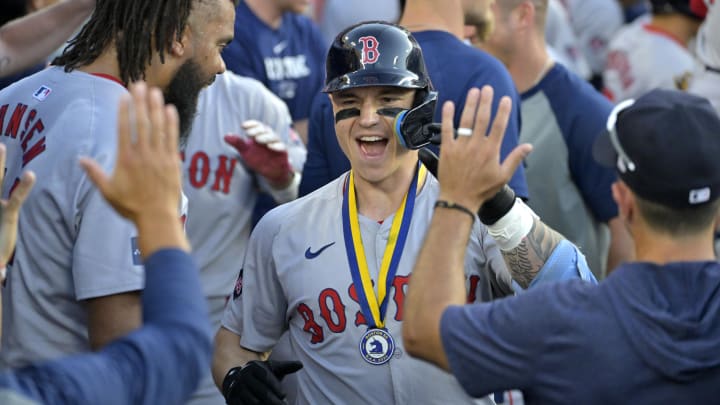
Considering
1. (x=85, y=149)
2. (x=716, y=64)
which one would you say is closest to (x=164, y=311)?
(x=85, y=149)

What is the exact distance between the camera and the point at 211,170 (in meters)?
5.38

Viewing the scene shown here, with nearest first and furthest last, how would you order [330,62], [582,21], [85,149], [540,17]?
[85,149] < [330,62] < [540,17] < [582,21]

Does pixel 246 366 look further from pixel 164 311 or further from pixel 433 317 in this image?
pixel 164 311

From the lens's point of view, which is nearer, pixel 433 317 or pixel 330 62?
pixel 433 317

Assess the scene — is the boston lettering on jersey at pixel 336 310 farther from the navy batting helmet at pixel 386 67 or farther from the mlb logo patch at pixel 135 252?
the mlb logo patch at pixel 135 252

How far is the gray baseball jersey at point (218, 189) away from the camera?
17.6 feet

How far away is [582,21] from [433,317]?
8.11m

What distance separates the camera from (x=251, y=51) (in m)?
6.54

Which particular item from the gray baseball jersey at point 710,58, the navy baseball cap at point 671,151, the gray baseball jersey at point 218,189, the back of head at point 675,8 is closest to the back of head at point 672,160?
the navy baseball cap at point 671,151

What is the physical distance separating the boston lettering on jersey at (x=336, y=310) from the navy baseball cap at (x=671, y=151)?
100cm

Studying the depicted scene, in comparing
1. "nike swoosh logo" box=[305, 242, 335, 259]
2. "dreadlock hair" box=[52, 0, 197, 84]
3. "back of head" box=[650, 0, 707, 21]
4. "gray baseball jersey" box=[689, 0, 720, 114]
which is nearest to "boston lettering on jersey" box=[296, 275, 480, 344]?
"nike swoosh logo" box=[305, 242, 335, 259]

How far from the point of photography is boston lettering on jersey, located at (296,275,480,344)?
146 inches

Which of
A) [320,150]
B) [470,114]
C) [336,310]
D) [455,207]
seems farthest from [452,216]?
[320,150]

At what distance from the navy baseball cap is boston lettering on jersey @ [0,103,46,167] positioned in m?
1.77
